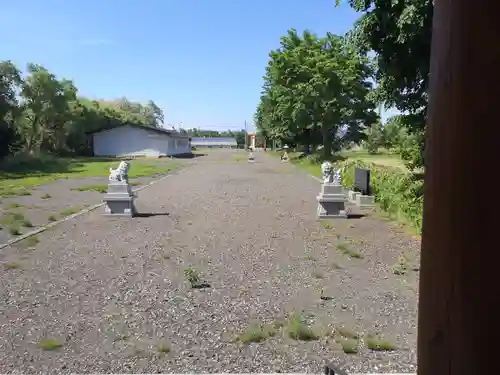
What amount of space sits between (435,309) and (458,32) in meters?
0.65

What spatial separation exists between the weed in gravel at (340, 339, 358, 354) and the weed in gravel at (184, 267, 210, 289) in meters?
2.57

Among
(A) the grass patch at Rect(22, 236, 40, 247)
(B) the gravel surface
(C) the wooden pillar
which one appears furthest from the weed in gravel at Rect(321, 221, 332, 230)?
(C) the wooden pillar

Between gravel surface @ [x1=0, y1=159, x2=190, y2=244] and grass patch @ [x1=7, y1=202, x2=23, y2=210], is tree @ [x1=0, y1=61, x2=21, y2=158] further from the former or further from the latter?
grass patch @ [x1=7, y1=202, x2=23, y2=210]

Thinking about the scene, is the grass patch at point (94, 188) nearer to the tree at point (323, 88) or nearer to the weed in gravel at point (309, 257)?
the weed in gravel at point (309, 257)

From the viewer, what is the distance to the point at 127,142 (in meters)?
58.3

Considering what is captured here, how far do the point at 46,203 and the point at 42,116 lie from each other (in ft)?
116

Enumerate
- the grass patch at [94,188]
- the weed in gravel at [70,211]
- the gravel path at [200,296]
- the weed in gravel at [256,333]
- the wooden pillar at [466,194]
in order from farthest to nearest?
the grass patch at [94,188]
the weed in gravel at [70,211]
the weed in gravel at [256,333]
the gravel path at [200,296]
the wooden pillar at [466,194]

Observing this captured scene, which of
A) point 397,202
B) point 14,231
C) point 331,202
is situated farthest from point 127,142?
point 397,202

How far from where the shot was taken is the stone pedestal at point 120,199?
13273mm

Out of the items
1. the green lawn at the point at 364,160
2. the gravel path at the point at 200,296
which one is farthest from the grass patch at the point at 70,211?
the green lawn at the point at 364,160

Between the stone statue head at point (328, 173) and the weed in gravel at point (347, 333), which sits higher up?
the stone statue head at point (328, 173)

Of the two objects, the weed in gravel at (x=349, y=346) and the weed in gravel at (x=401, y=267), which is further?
the weed in gravel at (x=401, y=267)

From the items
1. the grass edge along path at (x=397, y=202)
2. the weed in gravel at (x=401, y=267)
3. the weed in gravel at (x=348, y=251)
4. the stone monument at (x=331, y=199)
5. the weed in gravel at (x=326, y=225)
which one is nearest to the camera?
the weed in gravel at (x=401, y=267)

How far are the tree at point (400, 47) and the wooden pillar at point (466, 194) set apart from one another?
8.59 m
